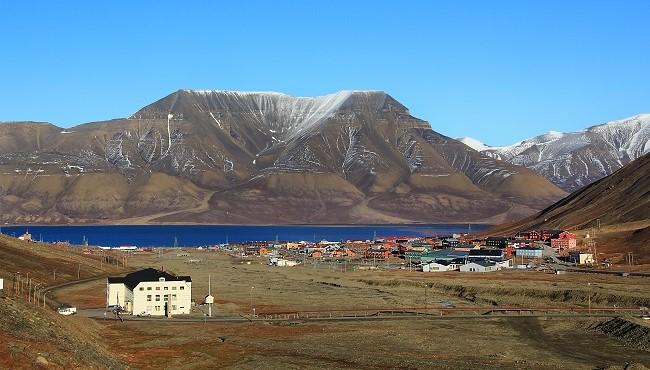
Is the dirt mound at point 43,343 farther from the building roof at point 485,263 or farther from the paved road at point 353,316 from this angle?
the building roof at point 485,263

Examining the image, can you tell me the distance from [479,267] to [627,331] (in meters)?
85.1

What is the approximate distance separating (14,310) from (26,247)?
10410 cm

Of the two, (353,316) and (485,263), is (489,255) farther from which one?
(353,316)

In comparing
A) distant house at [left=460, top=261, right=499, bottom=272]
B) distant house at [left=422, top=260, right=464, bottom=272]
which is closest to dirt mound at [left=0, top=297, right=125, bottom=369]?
distant house at [left=460, top=261, right=499, bottom=272]

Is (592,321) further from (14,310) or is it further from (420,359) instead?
(14,310)

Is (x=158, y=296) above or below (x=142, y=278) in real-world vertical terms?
below

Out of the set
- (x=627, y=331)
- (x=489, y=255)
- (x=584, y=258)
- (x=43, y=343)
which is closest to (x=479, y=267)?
(x=584, y=258)

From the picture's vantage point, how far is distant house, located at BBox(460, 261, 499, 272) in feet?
561

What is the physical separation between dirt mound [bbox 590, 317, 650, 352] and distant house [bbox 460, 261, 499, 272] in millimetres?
77656

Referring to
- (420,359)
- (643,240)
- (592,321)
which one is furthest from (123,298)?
(643,240)

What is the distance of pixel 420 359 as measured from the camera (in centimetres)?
7156

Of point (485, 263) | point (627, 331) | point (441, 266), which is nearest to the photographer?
point (627, 331)

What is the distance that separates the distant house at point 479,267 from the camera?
561ft

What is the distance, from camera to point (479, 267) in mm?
171375
